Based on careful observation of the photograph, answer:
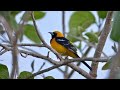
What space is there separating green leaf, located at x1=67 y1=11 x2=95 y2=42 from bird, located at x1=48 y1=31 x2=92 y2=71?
0.05 metres

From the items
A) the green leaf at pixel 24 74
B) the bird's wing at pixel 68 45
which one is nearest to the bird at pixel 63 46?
the bird's wing at pixel 68 45

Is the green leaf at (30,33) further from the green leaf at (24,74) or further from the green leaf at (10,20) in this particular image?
the green leaf at (10,20)

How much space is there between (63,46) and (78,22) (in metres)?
0.36

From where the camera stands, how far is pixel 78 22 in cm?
110

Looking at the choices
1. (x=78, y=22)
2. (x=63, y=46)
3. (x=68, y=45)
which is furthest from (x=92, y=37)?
(x=63, y=46)

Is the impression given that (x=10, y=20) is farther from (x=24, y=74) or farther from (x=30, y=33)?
(x=30, y=33)

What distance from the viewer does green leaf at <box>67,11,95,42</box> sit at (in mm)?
1023

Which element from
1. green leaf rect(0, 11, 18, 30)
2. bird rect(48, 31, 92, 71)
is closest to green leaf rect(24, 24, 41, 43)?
bird rect(48, 31, 92, 71)

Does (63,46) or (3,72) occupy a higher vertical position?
(3,72)
